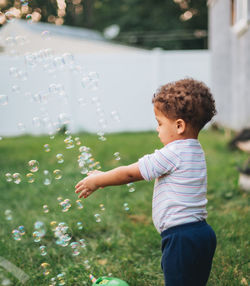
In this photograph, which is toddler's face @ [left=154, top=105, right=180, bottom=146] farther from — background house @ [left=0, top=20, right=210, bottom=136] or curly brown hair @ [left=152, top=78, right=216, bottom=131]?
background house @ [left=0, top=20, right=210, bottom=136]

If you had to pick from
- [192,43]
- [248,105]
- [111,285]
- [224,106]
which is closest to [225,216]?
[111,285]

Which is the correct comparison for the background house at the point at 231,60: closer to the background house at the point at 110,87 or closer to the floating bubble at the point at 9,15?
the background house at the point at 110,87

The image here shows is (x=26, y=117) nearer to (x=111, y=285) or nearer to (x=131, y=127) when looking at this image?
(x=131, y=127)

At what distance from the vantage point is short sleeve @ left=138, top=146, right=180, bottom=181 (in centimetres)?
152

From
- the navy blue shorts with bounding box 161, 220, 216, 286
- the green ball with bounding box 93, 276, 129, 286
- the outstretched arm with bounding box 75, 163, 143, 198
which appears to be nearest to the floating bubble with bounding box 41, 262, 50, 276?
the green ball with bounding box 93, 276, 129, 286

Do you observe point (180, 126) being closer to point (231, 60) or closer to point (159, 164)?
point (159, 164)

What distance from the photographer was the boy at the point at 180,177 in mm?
1527

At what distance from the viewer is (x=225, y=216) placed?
2938 millimetres

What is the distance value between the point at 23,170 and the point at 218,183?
2.37 meters

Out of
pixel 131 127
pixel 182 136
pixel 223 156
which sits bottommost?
pixel 131 127

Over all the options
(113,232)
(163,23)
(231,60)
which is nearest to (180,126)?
(113,232)

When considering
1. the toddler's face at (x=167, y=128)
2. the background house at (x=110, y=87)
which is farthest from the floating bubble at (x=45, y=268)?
the background house at (x=110, y=87)

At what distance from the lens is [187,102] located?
1.52 meters

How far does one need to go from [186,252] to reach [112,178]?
441mm
